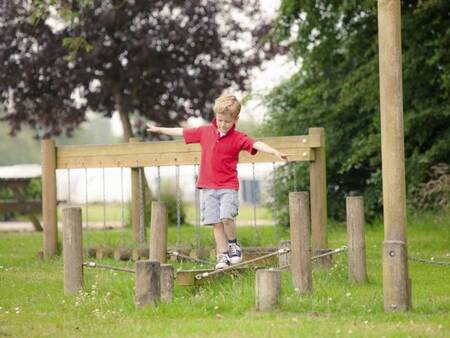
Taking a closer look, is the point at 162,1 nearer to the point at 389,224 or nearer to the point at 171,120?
the point at 171,120

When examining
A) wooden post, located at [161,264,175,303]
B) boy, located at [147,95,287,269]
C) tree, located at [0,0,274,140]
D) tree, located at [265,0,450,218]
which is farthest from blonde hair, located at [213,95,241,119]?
tree, located at [0,0,274,140]

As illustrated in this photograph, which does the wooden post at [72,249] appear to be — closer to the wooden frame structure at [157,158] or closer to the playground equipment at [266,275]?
the playground equipment at [266,275]

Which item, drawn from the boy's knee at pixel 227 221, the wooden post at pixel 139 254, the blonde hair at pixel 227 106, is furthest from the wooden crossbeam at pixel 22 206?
the blonde hair at pixel 227 106

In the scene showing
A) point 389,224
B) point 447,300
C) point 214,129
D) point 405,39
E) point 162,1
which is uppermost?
point 162,1

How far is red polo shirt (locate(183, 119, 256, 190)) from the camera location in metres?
9.29

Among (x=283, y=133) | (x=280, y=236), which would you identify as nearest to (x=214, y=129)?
(x=280, y=236)

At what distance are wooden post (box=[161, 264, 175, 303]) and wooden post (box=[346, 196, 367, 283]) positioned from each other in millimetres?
2163

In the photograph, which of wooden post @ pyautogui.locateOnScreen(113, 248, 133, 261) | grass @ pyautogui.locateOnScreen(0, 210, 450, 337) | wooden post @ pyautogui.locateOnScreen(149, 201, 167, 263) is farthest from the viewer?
wooden post @ pyautogui.locateOnScreen(113, 248, 133, 261)

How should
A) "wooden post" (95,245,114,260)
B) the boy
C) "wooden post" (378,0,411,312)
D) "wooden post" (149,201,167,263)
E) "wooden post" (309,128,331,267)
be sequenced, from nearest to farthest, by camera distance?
"wooden post" (378,0,411,312), "wooden post" (149,201,167,263), the boy, "wooden post" (309,128,331,267), "wooden post" (95,245,114,260)

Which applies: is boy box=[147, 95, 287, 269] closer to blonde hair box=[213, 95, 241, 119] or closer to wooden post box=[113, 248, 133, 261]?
blonde hair box=[213, 95, 241, 119]

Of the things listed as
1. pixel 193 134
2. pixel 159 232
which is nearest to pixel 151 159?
pixel 193 134

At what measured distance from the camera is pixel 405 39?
17.5 m

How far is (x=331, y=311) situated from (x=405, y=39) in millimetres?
10370

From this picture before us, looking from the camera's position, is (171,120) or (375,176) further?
(171,120)
